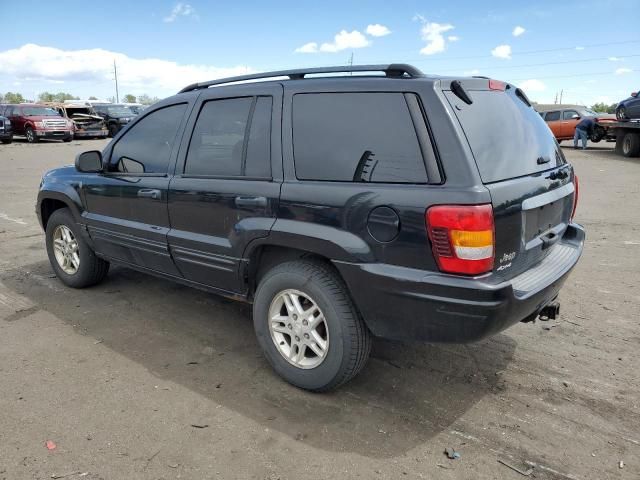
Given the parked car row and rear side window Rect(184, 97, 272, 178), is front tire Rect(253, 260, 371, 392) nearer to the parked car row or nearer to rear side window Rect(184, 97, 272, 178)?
rear side window Rect(184, 97, 272, 178)

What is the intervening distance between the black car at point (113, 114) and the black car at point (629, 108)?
2141 cm

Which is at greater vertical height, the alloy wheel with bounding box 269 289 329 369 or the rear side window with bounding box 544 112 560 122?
the rear side window with bounding box 544 112 560 122

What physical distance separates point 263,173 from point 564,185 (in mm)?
1926

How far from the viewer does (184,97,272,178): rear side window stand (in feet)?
10.4

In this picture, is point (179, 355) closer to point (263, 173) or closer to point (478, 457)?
point (263, 173)

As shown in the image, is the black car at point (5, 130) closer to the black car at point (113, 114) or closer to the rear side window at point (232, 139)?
the black car at point (113, 114)

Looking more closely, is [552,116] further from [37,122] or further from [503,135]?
[37,122]

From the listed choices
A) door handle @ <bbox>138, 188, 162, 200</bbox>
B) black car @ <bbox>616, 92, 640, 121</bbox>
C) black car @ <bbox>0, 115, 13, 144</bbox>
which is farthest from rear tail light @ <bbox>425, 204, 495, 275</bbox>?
black car @ <bbox>0, 115, 13, 144</bbox>

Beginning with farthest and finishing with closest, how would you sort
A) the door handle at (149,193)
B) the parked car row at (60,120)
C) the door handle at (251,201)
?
the parked car row at (60,120), the door handle at (149,193), the door handle at (251,201)

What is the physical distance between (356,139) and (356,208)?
1.29 feet

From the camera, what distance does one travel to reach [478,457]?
247 centimetres

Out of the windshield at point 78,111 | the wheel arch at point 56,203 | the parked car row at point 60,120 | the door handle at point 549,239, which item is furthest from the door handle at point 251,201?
the windshield at point 78,111

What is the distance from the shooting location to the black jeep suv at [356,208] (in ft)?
8.06

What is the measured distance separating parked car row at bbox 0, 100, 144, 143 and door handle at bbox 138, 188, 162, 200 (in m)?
21.9
